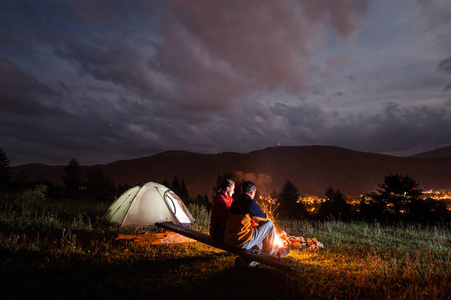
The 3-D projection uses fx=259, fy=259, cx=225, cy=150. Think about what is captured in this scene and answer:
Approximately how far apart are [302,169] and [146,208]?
186 feet

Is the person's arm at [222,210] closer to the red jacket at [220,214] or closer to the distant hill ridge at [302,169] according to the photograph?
the red jacket at [220,214]

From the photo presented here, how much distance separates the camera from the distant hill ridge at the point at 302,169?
180 feet

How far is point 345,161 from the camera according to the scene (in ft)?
213

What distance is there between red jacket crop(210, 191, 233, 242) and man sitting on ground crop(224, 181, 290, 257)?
390 mm

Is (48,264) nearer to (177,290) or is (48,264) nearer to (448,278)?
(177,290)

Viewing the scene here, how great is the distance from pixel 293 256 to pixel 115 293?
4.23m

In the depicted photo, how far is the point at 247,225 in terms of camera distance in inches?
196

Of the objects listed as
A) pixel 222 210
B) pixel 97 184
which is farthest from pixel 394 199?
pixel 97 184

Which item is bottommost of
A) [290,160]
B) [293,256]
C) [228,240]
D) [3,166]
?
[293,256]

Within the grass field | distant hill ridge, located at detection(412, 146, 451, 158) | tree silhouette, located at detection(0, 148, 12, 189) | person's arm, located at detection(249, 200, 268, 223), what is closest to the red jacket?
the grass field

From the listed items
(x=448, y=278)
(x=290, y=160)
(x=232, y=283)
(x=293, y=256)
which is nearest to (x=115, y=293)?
(x=232, y=283)

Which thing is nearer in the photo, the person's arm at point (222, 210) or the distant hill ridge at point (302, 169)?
the person's arm at point (222, 210)

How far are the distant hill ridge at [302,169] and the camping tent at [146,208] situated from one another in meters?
37.1

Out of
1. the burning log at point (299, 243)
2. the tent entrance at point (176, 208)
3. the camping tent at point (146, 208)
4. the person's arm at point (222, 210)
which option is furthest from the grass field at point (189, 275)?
the tent entrance at point (176, 208)
